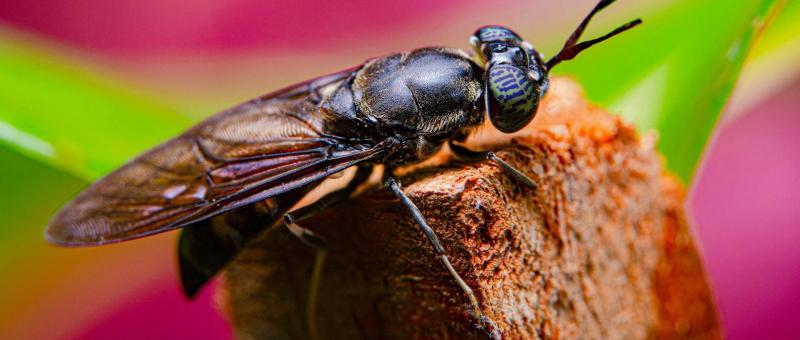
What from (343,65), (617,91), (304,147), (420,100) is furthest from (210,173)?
(343,65)

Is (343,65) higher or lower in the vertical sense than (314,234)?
higher

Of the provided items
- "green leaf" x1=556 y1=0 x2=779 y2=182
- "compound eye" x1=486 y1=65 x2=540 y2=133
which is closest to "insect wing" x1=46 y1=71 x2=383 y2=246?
"compound eye" x1=486 y1=65 x2=540 y2=133

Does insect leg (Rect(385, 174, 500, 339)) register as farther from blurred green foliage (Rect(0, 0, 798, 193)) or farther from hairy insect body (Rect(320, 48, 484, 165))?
blurred green foliage (Rect(0, 0, 798, 193))

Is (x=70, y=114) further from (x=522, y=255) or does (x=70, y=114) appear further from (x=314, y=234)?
(x=522, y=255)

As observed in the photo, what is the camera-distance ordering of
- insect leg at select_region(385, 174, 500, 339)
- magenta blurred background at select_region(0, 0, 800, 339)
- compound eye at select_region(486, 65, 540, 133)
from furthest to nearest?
magenta blurred background at select_region(0, 0, 800, 339)
compound eye at select_region(486, 65, 540, 133)
insect leg at select_region(385, 174, 500, 339)

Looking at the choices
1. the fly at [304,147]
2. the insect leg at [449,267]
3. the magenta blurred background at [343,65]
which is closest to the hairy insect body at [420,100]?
the fly at [304,147]

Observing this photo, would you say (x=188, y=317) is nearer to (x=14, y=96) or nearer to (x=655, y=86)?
(x=14, y=96)
